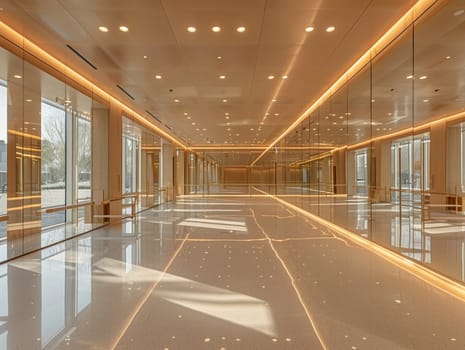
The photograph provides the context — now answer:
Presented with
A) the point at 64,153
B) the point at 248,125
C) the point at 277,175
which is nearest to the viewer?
the point at 64,153

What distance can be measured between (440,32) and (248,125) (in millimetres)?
10671

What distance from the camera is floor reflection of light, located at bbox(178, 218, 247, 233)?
9.19 metres

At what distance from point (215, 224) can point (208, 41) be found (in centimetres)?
552

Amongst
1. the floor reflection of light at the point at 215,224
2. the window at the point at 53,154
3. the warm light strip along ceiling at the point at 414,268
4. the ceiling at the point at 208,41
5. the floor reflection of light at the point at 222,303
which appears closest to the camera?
the floor reflection of light at the point at 222,303

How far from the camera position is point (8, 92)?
6645mm

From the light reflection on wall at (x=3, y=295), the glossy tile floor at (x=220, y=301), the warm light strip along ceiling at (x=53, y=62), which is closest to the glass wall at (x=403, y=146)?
the glossy tile floor at (x=220, y=301)

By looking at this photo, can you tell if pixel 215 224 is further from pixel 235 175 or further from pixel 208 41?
pixel 235 175

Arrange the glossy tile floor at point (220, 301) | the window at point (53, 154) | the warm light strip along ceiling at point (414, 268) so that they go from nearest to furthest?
the glossy tile floor at point (220, 301)
the warm light strip along ceiling at point (414, 268)
the window at point (53, 154)

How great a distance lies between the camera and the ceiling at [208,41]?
195 inches

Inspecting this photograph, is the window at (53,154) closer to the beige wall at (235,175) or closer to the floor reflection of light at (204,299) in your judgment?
the floor reflection of light at (204,299)

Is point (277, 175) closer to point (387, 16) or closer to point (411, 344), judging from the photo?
point (387, 16)

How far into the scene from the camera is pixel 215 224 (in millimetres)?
9945

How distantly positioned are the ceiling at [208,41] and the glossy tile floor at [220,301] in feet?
12.9

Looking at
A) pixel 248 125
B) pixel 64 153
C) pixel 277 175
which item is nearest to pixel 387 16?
A: pixel 64 153
